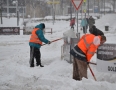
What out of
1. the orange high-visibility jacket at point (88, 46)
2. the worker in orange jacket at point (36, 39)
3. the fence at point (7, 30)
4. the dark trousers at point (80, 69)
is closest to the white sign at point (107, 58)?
the dark trousers at point (80, 69)

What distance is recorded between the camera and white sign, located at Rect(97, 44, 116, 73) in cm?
712

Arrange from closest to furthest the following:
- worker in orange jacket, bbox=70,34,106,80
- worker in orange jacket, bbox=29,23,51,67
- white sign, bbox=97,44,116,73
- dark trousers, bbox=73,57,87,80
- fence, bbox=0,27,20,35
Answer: worker in orange jacket, bbox=70,34,106,80, dark trousers, bbox=73,57,87,80, white sign, bbox=97,44,116,73, worker in orange jacket, bbox=29,23,51,67, fence, bbox=0,27,20,35

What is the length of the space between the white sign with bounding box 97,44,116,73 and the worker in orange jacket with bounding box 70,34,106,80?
1204 millimetres

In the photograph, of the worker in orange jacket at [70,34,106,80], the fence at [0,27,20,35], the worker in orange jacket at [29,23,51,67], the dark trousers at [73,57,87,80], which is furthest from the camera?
the fence at [0,27,20,35]

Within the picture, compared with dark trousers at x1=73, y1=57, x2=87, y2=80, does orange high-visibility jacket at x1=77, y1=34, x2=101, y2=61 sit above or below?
above

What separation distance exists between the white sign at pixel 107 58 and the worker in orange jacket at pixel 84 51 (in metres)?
1.20

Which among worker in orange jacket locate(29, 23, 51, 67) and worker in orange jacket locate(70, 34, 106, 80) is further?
worker in orange jacket locate(29, 23, 51, 67)

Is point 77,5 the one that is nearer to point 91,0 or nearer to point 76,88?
point 76,88

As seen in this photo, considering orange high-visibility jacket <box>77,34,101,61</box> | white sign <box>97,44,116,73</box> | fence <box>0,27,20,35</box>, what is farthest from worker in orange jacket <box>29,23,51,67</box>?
fence <box>0,27,20,35</box>

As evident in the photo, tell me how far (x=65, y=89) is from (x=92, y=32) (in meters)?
1.50

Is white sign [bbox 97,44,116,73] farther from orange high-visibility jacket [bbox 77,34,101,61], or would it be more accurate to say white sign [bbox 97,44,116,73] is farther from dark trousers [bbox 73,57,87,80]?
orange high-visibility jacket [bbox 77,34,101,61]

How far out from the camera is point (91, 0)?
8956 centimetres

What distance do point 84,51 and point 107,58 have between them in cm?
155

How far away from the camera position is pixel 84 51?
595 centimetres
